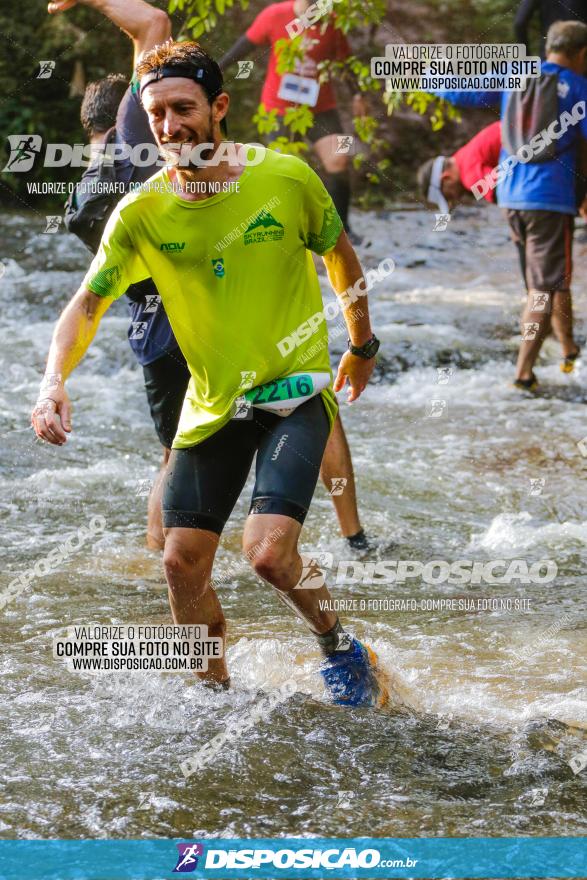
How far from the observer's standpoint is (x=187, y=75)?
3.79 meters

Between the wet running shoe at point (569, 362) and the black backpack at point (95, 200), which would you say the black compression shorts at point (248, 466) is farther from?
the wet running shoe at point (569, 362)

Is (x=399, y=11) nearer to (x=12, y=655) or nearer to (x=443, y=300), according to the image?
(x=443, y=300)

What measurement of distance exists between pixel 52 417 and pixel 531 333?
5830 millimetres

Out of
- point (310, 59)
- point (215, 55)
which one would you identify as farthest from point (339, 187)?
point (215, 55)

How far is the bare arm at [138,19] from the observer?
5262 mm

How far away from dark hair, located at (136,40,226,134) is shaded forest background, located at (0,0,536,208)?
436 inches

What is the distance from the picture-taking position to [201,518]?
3916mm

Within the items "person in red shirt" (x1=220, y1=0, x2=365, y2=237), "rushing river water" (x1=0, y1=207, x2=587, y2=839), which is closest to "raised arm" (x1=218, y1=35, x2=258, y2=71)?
"person in red shirt" (x1=220, y1=0, x2=365, y2=237)

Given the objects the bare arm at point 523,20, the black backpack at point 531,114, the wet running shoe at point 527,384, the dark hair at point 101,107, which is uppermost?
the bare arm at point 523,20

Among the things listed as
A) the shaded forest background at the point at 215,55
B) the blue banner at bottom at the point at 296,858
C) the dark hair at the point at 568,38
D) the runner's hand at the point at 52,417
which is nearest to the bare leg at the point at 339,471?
the runner's hand at the point at 52,417

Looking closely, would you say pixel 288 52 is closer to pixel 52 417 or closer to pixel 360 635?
pixel 360 635

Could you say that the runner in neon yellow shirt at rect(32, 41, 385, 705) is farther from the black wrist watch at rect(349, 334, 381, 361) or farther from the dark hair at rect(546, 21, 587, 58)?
the dark hair at rect(546, 21, 587, 58)

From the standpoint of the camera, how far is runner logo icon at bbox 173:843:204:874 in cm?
321

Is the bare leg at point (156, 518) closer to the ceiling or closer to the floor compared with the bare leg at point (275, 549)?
closer to the floor
